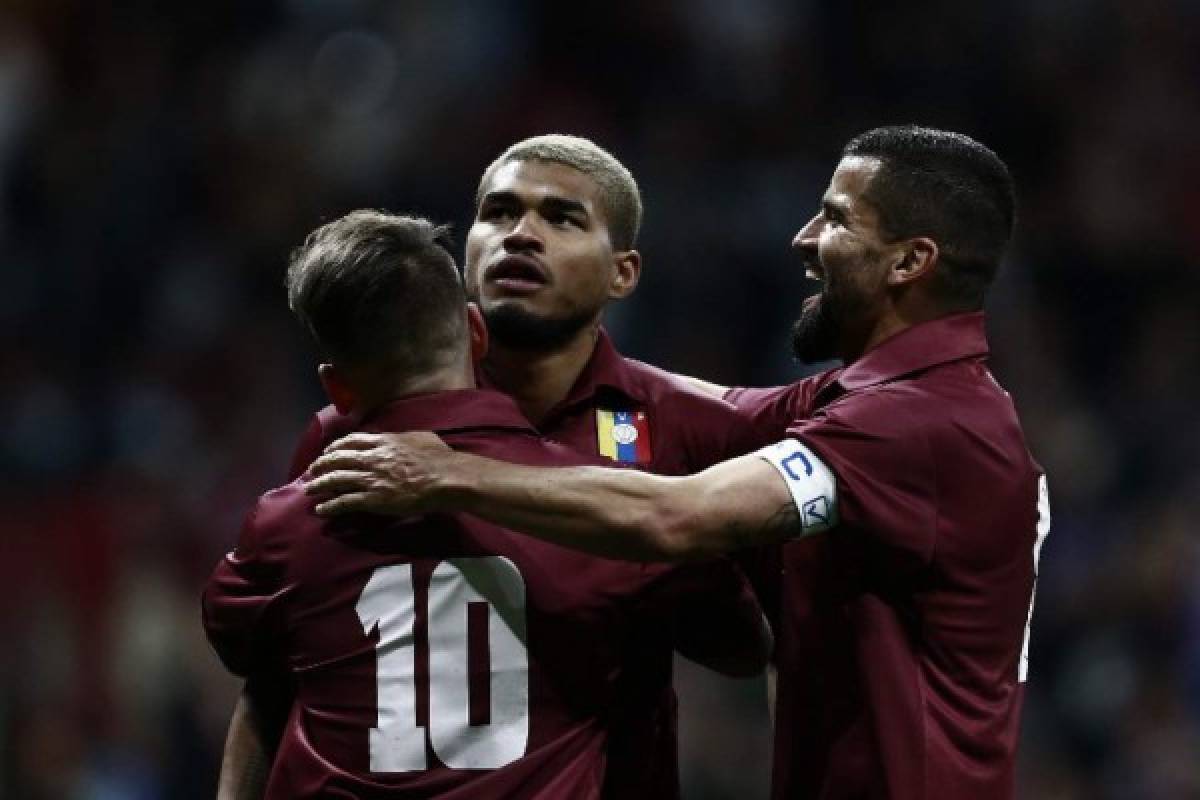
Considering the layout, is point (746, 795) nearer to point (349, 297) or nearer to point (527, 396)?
point (527, 396)

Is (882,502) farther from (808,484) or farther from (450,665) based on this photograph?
(450,665)

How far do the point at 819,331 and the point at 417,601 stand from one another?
1.08m

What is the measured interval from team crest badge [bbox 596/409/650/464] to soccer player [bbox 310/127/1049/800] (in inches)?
12.4

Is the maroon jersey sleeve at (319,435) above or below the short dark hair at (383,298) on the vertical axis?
below

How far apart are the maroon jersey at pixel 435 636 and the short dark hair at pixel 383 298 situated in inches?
3.5

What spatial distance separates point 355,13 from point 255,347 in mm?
2201

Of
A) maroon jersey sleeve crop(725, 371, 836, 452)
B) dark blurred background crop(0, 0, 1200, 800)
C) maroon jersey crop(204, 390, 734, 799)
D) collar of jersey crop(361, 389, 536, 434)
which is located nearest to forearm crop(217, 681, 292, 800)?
maroon jersey crop(204, 390, 734, 799)

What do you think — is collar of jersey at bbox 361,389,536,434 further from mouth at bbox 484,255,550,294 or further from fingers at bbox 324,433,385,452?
mouth at bbox 484,255,550,294

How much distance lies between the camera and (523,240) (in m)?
4.17

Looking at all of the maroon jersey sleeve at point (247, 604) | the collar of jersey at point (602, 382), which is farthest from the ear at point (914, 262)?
the maroon jersey sleeve at point (247, 604)

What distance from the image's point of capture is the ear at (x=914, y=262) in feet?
12.9

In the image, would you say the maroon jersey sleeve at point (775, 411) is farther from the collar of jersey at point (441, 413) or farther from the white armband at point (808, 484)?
the collar of jersey at point (441, 413)

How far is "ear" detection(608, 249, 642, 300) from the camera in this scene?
4344 mm

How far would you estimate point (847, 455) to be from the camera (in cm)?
365
